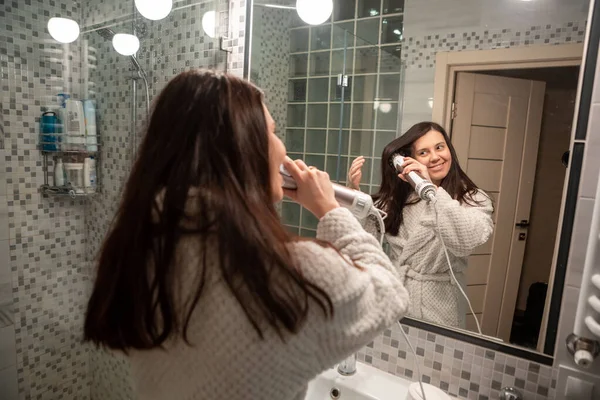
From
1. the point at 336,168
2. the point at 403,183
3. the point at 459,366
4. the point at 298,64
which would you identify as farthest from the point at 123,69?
the point at 459,366

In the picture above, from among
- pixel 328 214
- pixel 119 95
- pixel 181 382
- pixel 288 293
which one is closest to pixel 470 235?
pixel 328 214

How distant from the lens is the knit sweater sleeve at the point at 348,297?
0.56 metres

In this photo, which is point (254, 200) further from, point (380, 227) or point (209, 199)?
point (380, 227)

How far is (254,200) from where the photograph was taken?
58cm

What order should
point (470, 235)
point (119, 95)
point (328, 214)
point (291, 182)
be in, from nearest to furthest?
point (328, 214)
point (291, 182)
point (470, 235)
point (119, 95)

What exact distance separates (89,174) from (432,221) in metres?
1.31

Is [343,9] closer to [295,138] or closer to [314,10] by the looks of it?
[314,10]

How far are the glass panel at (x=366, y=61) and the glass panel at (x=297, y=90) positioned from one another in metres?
0.19

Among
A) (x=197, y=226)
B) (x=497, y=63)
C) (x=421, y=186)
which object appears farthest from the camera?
(x=421, y=186)

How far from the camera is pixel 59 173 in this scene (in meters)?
1.50

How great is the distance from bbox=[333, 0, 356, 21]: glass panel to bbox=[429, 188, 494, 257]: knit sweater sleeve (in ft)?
1.95

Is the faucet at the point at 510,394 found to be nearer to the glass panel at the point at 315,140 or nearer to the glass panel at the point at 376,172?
the glass panel at the point at 376,172

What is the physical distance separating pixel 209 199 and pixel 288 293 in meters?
0.17

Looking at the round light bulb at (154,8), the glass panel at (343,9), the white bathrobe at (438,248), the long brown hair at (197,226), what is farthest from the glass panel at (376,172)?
the round light bulb at (154,8)
